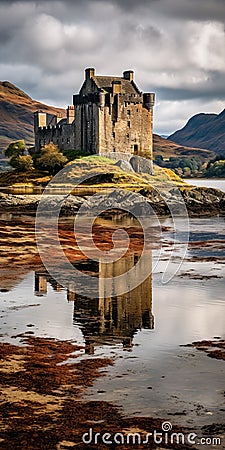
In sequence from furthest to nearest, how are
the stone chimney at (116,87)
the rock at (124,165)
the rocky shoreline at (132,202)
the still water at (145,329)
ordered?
the stone chimney at (116,87)
the rock at (124,165)
the rocky shoreline at (132,202)
the still water at (145,329)

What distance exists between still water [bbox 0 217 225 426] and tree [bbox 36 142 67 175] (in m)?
48.6

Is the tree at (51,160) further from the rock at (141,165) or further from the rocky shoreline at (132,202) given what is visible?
the rocky shoreline at (132,202)

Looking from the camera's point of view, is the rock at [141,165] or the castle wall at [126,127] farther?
the castle wall at [126,127]

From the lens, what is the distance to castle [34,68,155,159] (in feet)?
253

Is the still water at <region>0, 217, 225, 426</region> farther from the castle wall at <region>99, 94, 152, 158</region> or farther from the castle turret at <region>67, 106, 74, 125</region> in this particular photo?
the castle turret at <region>67, 106, 74, 125</region>

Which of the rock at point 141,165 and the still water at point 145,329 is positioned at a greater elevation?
the rock at point 141,165

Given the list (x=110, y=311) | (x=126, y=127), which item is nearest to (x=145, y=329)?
(x=110, y=311)

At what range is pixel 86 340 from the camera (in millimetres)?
13758

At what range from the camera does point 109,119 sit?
77938 mm

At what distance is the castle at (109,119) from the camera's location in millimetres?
77125

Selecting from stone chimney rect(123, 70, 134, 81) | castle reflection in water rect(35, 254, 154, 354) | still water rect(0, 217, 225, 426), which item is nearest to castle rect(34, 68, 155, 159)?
stone chimney rect(123, 70, 134, 81)

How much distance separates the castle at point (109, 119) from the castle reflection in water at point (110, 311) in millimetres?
56425

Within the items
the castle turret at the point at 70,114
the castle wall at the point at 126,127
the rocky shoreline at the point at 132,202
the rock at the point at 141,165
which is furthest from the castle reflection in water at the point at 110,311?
the castle turret at the point at 70,114

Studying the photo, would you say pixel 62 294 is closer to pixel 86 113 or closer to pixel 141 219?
pixel 141 219
